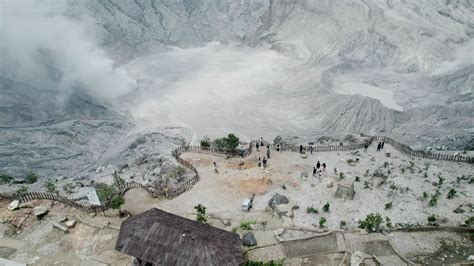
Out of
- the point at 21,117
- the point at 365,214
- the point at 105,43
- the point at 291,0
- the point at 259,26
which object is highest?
the point at 291,0

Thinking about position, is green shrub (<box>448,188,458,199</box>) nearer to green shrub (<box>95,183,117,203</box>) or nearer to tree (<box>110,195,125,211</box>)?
tree (<box>110,195,125,211</box>)

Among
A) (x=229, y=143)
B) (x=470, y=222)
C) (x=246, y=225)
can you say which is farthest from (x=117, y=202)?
(x=470, y=222)

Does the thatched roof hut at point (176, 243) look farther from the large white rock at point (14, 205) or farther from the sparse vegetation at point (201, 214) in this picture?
the large white rock at point (14, 205)

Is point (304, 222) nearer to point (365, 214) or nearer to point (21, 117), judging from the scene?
point (365, 214)

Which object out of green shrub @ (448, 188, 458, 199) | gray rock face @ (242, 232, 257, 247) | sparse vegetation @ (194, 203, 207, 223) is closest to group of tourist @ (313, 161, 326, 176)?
green shrub @ (448, 188, 458, 199)

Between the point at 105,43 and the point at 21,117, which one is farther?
the point at 105,43

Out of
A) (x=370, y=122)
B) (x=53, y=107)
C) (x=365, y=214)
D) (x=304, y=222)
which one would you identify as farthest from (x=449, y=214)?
(x=53, y=107)

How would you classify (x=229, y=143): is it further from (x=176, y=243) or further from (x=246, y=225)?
(x=176, y=243)
